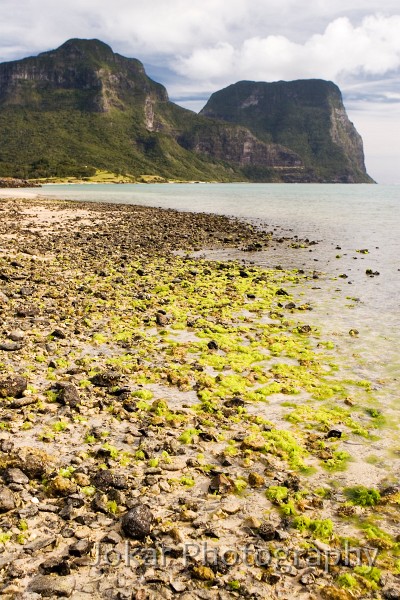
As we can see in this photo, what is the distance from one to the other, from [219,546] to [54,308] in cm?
1289

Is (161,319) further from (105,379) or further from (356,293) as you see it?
(356,293)

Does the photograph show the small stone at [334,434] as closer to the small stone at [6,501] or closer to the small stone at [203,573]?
the small stone at [203,573]

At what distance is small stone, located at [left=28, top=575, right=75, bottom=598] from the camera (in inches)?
212

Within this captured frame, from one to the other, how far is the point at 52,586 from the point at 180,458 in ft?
11.3

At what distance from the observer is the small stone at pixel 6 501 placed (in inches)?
262

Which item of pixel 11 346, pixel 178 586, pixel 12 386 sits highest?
pixel 11 346

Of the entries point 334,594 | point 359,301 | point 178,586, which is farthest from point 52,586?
point 359,301

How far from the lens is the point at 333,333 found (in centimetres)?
1612

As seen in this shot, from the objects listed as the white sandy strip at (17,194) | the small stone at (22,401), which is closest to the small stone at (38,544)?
the small stone at (22,401)

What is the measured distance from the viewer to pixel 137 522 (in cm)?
647

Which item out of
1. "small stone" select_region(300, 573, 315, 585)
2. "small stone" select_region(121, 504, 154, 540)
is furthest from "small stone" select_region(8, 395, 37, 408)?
"small stone" select_region(300, 573, 315, 585)

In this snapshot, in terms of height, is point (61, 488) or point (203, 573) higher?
point (61, 488)

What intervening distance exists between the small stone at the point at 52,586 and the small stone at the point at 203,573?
162cm

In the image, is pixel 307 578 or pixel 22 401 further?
pixel 22 401
